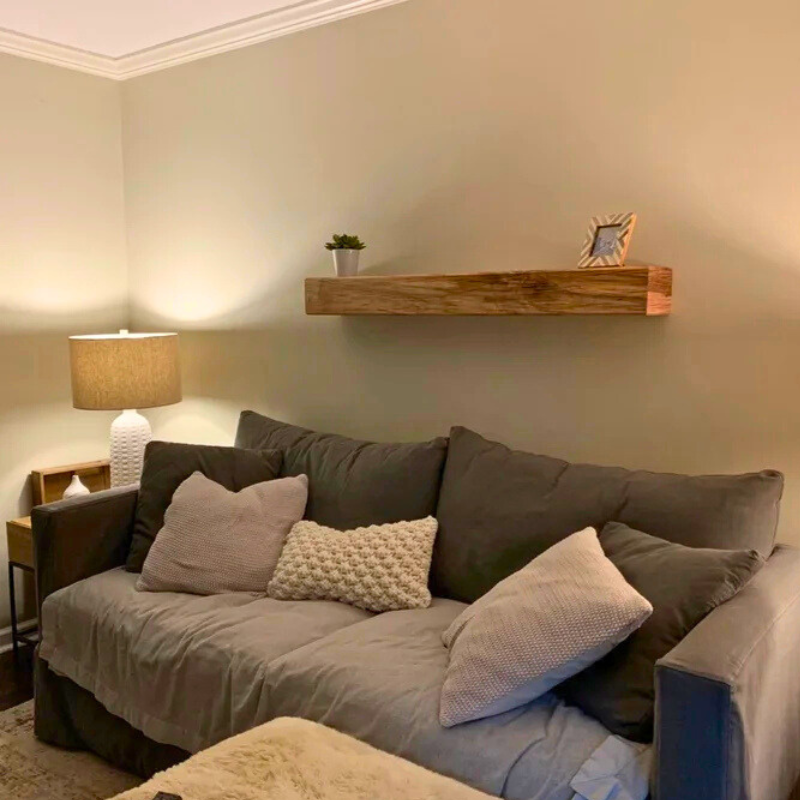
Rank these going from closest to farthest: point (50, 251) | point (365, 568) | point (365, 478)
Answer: point (365, 568), point (365, 478), point (50, 251)

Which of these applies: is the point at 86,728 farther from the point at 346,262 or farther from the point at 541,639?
the point at 346,262

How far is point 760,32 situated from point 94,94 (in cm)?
279

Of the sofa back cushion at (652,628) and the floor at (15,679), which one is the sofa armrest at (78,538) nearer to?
the floor at (15,679)

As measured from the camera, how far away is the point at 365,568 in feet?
7.96

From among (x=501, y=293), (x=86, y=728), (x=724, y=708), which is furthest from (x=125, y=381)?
(x=724, y=708)

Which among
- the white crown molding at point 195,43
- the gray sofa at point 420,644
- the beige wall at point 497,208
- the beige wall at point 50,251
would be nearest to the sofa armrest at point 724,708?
the gray sofa at point 420,644

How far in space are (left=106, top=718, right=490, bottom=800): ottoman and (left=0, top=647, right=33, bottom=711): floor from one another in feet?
5.72

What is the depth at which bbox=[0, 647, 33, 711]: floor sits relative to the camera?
3.07 m

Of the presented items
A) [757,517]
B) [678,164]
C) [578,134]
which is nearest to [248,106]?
[578,134]

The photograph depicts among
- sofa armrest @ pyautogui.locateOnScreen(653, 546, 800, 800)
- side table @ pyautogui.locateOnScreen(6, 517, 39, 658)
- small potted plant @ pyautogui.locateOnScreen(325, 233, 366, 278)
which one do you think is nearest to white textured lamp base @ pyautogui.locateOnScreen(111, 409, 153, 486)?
side table @ pyautogui.locateOnScreen(6, 517, 39, 658)

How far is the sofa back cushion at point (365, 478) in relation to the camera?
2592 mm

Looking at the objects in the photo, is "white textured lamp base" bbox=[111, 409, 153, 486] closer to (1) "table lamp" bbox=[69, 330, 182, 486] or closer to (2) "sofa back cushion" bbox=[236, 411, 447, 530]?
(1) "table lamp" bbox=[69, 330, 182, 486]

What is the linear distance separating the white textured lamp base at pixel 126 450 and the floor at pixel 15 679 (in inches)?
31.0

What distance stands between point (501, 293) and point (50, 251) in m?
2.12
